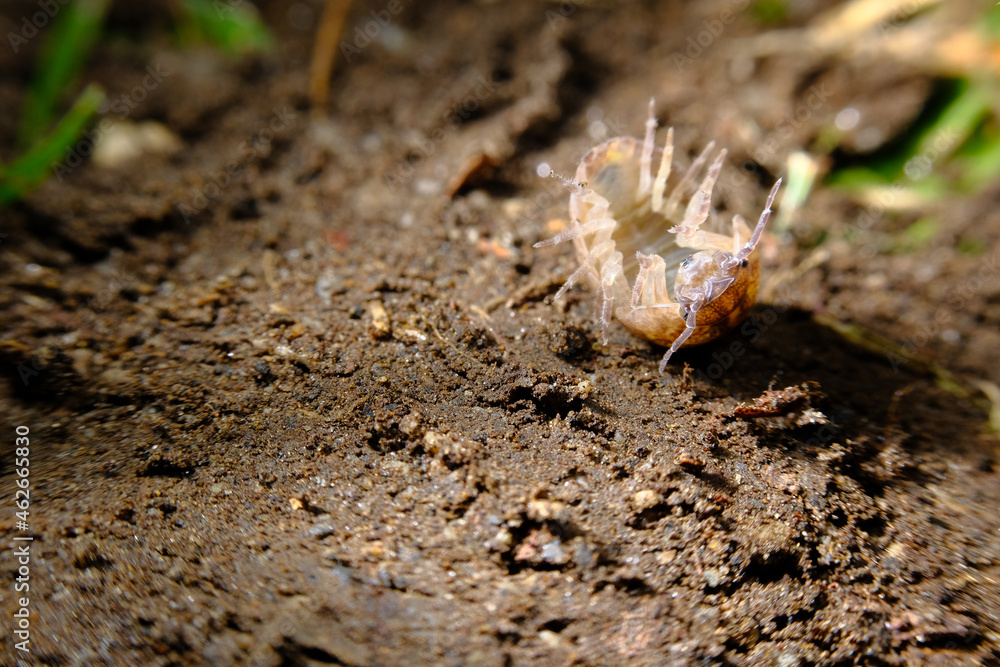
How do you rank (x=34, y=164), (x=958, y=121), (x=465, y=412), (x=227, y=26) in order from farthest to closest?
(x=227, y=26) < (x=958, y=121) < (x=34, y=164) < (x=465, y=412)

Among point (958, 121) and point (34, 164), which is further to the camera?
point (958, 121)

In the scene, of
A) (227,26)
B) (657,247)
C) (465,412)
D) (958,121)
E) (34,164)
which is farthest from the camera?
(227,26)

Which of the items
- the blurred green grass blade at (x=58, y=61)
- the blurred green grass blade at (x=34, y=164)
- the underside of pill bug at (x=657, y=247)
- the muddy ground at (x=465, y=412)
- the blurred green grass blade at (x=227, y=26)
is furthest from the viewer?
the blurred green grass blade at (x=227, y=26)

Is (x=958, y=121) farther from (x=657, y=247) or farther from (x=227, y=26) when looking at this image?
(x=227, y=26)

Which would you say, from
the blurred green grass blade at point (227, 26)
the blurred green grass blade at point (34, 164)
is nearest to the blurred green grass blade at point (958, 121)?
the blurred green grass blade at point (227, 26)

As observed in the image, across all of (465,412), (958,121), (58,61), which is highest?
(958,121)

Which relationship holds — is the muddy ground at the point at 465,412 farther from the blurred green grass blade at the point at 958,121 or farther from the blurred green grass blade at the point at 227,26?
the blurred green grass blade at the point at 227,26

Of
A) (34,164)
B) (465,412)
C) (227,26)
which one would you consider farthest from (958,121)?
(34,164)

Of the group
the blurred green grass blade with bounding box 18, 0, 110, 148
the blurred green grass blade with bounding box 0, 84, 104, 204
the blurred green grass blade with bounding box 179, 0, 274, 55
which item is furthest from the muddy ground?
the blurred green grass blade with bounding box 179, 0, 274, 55
